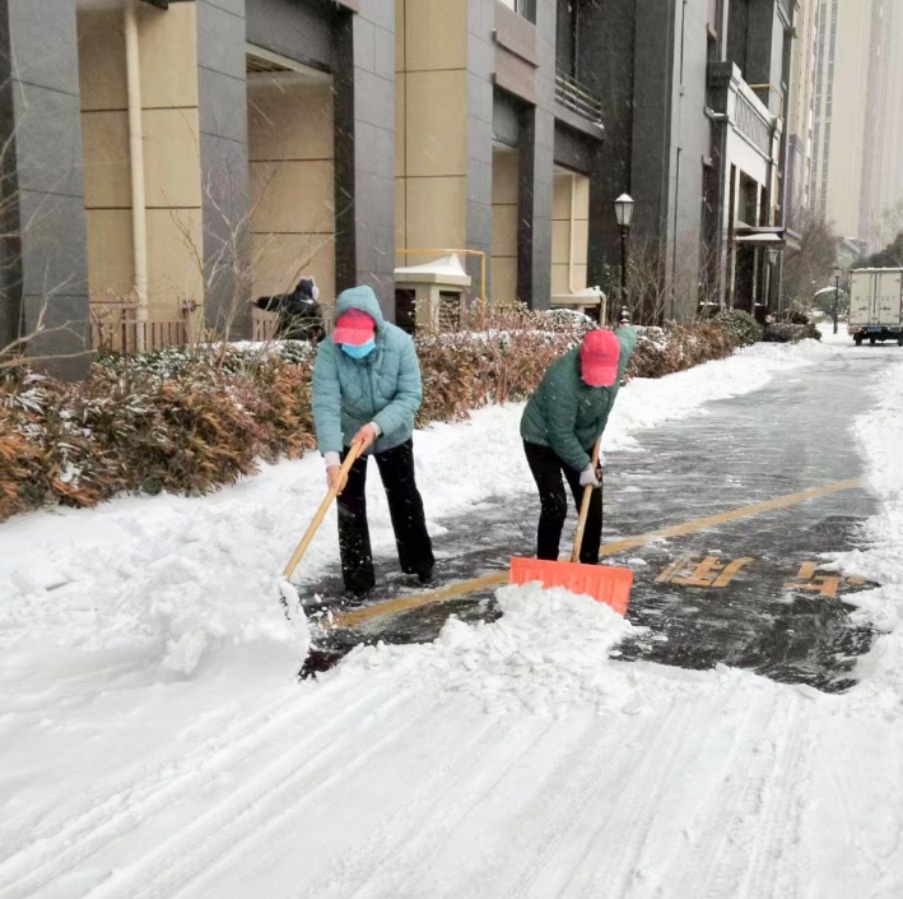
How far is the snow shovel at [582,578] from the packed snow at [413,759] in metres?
0.13

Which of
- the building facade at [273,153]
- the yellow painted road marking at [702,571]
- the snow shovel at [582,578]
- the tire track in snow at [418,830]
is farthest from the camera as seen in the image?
the building facade at [273,153]

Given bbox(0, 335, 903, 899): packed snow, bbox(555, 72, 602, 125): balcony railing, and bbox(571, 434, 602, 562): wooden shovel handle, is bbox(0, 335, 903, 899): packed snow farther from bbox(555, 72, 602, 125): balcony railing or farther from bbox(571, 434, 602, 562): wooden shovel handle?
bbox(555, 72, 602, 125): balcony railing

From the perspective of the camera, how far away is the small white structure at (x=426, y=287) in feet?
58.5

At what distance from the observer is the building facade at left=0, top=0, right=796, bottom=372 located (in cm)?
916

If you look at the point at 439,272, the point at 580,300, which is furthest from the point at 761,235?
the point at 439,272

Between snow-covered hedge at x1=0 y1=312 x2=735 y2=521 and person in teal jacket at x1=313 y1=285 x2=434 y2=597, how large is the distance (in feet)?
7.05

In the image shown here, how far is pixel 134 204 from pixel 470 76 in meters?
8.76

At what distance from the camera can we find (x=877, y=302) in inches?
1528

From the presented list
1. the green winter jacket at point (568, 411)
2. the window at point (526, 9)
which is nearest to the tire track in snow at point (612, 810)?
the green winter jacket at point (568, 411)

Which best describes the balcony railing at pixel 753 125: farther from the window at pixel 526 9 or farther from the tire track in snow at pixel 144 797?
the tire track in snow at pixel 144 797

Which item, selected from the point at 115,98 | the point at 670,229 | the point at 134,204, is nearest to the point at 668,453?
the point at 134,204

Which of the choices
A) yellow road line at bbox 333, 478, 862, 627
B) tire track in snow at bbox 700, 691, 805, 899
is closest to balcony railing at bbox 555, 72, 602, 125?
yellow road line at bbox 333, 478, 862, 627

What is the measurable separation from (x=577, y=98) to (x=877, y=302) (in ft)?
56.7

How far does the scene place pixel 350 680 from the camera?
436cm
